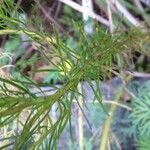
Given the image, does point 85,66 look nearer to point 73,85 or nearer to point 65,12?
point 73,85

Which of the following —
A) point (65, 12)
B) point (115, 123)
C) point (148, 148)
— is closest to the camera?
point (148, 148)

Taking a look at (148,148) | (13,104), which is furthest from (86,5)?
(13,104)

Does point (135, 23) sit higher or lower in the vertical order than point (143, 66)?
higher

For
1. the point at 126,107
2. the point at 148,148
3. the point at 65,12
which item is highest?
the point at 65,12

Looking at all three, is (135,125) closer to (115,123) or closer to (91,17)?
(115,123)

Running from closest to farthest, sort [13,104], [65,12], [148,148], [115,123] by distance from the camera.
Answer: [13,104], [148,148], [115,123], [65,12]

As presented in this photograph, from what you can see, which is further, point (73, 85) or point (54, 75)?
point (54, 75)

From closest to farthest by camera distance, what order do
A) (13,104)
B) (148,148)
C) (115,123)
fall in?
(13,104) → (148,148) → (115,123)

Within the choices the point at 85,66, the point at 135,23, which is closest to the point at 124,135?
the point at 135,23

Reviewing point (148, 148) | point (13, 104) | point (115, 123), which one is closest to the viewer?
point (13, 104)
